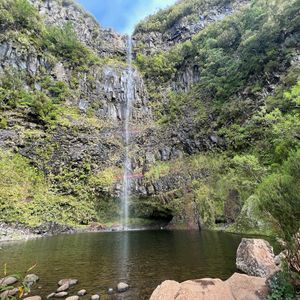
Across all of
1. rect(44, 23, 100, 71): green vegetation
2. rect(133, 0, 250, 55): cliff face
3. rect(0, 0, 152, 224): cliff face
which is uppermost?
rect(133, 0, 250, 55): cliff face

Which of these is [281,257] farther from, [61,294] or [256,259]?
[61,294]

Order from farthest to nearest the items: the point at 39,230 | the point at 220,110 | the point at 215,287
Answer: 1. the point at 220,110
2. the point at 39,230
3. the point at 215,287

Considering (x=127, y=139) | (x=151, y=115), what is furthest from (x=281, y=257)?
(x=151, y=115)

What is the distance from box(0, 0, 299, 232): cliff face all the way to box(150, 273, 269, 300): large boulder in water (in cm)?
2014

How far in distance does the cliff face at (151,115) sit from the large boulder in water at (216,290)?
66.1 ft

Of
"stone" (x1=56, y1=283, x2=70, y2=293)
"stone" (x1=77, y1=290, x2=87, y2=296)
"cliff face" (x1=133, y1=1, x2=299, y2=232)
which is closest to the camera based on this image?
"stone" (x1=77, y1=290, x2=87, y2=296)

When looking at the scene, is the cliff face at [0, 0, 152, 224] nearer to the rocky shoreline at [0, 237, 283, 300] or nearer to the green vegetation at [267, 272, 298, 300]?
the rocky shoreline at [0, 237, 283, 300]

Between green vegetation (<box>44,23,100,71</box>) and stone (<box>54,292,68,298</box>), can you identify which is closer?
stone (<box>54,292,68,298</box>)

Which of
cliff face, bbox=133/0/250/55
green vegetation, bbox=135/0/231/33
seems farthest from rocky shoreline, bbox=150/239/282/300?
green vegetation, bbox=135/0/231/33

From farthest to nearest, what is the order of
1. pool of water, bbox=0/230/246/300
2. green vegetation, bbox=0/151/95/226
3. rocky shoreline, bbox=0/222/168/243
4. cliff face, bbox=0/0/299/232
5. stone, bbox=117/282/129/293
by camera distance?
cliff face, bbox=0/0/299/232, green vegetation, bbox=0/151/95/226, rocky shoreline, bbox=0/222/168/243, pool of water, bbox=0/230/246/300, stone, bbox=117/282/129/293

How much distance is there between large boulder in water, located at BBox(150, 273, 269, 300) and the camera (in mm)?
9617

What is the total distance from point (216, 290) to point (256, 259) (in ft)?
18.1

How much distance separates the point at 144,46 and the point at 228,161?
5200cm

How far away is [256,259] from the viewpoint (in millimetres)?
14656
